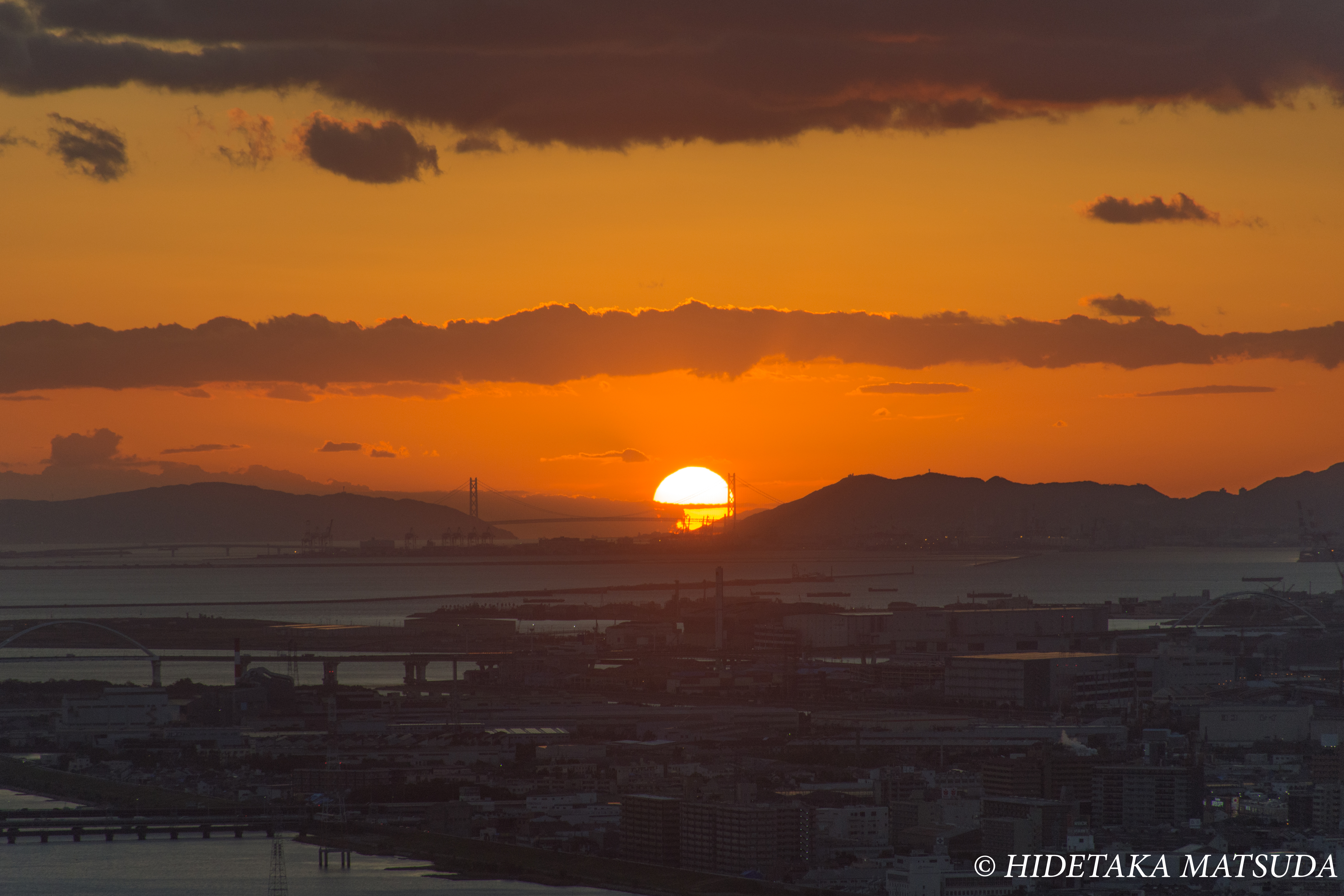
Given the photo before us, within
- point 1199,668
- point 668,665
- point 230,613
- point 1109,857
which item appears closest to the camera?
point 1109,857

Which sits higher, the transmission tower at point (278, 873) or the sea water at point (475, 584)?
the sea water at point (475, 584)

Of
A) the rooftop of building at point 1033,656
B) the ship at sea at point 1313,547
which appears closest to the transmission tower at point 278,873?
the rooftop of building at point 1033,656

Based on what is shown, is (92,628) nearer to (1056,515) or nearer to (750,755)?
(750,755)

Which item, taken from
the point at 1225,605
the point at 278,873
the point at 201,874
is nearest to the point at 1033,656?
the point at 278,873

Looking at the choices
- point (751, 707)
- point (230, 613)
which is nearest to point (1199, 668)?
point (751, 707)

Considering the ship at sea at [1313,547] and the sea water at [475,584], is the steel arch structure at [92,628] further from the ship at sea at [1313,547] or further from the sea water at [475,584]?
the ship at sea at [1313,547]

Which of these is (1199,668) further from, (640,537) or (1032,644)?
(640,537)
